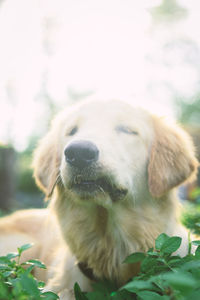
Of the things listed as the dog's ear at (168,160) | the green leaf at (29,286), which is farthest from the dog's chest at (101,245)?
the green leaf at (29,286)

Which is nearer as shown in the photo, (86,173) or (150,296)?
(150,296)

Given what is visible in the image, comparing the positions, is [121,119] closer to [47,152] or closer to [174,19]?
[47,152]

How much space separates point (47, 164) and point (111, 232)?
894mm

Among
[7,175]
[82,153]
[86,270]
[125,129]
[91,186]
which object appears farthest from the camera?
[7,175]

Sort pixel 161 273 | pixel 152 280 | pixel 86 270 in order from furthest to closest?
pixel 86 270 < pixel 161 273 < pixel 152 280

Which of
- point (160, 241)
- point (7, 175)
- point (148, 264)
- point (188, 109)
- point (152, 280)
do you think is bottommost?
point (188, 109)

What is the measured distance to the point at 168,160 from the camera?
103 inches

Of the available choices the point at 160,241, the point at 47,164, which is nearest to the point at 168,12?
the point at 47,164

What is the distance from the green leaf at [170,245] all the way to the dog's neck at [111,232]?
952 millimetres

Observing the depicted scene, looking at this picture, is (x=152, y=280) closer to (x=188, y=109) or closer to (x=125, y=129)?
(x=125, y=129)

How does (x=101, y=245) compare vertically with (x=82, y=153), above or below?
below

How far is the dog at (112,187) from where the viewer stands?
2238 millimetres

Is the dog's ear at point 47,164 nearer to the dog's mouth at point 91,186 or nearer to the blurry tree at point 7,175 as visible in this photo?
the dog's mouth at point 91,186

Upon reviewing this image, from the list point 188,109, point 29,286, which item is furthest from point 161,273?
point 188,109
